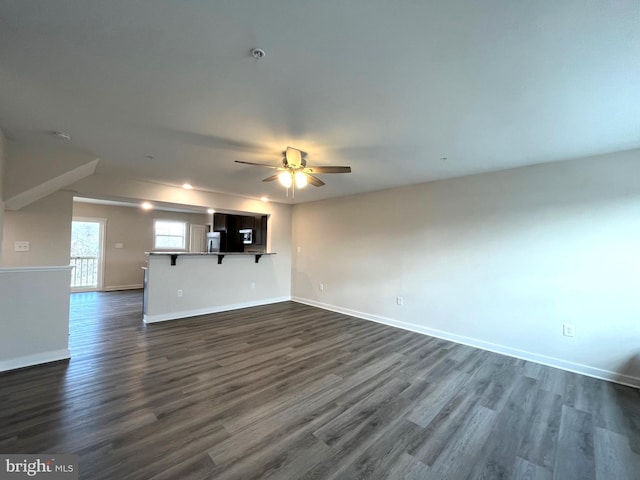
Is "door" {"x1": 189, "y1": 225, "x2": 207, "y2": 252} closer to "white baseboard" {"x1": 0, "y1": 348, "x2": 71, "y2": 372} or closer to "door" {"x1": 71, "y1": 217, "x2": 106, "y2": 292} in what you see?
"door" {"x1": 71, "y1": 217, "x2": 106, "y2": 292}

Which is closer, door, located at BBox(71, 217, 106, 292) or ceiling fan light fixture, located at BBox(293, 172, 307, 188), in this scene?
ceiling fan light fixture, located at BBox(293, 172, 307, 188)

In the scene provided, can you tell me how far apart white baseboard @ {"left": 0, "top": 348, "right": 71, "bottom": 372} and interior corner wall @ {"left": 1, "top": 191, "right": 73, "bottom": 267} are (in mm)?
1627

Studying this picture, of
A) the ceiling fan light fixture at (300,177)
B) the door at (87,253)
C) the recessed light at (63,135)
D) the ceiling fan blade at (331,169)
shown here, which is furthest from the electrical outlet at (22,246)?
the ceiling fan blade at (331,169)

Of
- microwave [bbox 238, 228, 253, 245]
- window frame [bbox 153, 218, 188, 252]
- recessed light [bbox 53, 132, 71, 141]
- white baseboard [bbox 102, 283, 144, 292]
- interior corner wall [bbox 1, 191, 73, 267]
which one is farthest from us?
window frame [bbox 153, 218, 188, 252]

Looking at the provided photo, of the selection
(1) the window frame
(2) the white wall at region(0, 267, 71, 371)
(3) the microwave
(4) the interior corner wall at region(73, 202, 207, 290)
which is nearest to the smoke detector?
(2) the white wall at region(0, 267, 71, 371)

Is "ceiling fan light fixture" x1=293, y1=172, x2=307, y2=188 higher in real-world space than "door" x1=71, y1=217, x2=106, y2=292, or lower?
higher

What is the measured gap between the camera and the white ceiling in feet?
3.99

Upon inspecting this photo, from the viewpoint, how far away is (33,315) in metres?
2.76

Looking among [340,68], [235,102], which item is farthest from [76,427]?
[340,68]

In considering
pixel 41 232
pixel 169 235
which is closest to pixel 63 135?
pixel 41 232

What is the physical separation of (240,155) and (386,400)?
289 centimetres

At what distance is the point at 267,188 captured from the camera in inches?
185

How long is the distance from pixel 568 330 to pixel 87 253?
9.92 metres

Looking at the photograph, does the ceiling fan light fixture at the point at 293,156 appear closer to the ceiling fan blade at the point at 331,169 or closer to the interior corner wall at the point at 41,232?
the ceiling fan blade at the point at 331,169
